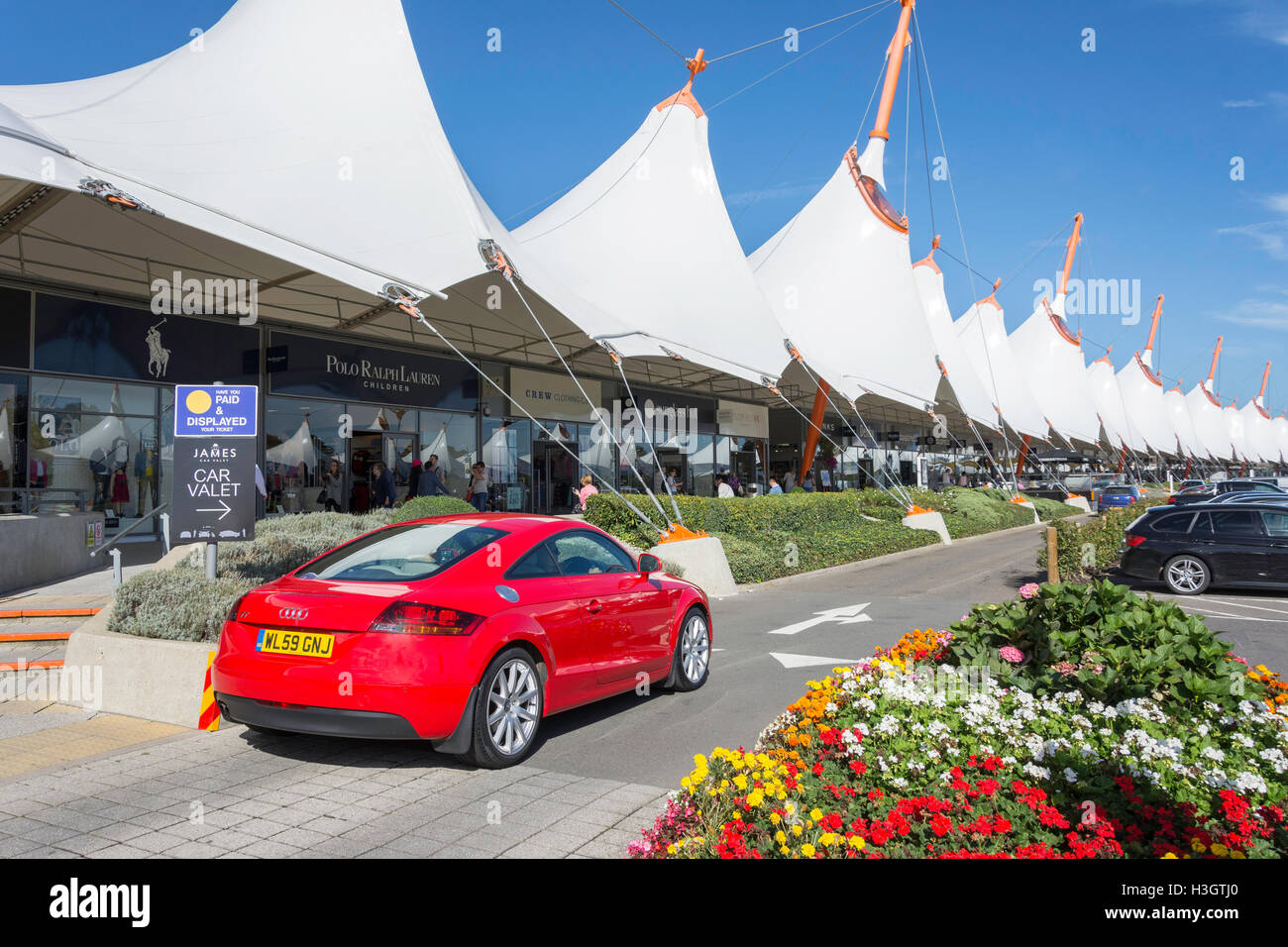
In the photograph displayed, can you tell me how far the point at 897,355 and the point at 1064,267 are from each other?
38.9 m

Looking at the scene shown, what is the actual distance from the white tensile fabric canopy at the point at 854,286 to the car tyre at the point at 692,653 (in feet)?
61.1

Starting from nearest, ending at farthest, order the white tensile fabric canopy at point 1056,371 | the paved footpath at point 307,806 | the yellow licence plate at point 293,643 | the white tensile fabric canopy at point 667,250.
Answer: the paved footpath at point 307,806, the yellow licence plate at point 293,643, the white tensile fabric canopy at point 667,250, the white tensile fabric canopy at point 1056,371

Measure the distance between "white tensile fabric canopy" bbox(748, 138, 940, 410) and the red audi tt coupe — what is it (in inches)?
796

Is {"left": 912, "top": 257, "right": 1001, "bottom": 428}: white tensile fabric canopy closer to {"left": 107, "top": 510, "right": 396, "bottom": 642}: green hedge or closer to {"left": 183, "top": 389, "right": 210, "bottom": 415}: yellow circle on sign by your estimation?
{"left": 107, "top": 510, "right": 396, "bottom": 642}: green hedge

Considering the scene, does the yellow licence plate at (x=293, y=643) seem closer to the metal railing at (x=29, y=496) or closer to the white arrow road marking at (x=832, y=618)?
the white arrow road marking at (x=832, y=618)

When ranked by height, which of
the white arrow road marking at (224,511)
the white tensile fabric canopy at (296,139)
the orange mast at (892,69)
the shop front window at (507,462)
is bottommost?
the white arrow road marking at (224,511)

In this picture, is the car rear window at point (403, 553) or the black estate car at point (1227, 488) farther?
the black estate car at point (1227, 488)

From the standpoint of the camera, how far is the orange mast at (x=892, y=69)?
101 ft

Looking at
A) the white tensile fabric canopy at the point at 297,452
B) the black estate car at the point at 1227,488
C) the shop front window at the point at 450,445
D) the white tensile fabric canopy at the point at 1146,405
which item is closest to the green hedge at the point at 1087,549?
the black estate car at the point at 1227,488

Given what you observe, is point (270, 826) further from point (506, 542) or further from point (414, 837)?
point (506, 542)

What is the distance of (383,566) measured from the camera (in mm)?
5441

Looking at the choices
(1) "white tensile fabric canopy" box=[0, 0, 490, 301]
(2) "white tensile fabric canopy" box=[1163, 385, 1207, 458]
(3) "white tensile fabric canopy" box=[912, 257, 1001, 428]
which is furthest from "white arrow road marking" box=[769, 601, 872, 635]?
(2) "white tensile fabric canopy" box=[1163, 385, 1207, 458]

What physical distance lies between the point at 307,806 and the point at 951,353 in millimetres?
37095
